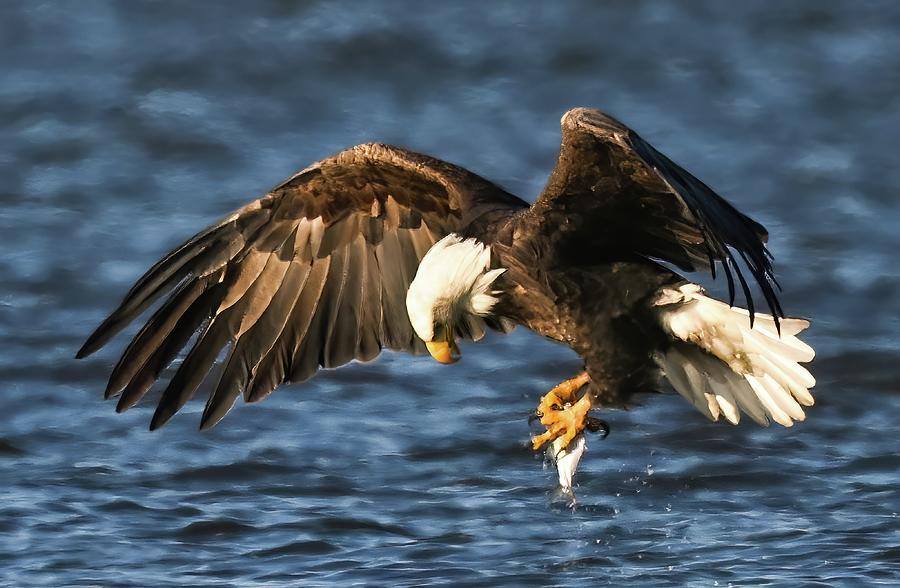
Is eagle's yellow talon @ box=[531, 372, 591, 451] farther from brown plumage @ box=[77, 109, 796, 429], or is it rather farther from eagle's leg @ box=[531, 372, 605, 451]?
brown plumage @ box=[77, 109, 796, 429]

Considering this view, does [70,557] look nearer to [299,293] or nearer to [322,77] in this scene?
[299,293]

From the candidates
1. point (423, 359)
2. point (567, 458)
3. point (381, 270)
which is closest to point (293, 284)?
point (381, 270)

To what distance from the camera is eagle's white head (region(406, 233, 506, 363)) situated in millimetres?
6070

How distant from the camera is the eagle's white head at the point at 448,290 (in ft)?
19.9

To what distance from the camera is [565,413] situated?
6344 millimetres

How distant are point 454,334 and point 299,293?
0.83m

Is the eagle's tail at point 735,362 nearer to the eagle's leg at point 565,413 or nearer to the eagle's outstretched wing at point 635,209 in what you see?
the eagle's outstretched wing at point 635,209

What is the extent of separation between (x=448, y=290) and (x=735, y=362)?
952mm

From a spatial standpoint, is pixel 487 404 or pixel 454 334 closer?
pixel 454 334

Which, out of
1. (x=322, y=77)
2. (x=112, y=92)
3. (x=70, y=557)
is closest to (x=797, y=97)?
(x=322, y=77)

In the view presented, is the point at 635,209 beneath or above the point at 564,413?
above

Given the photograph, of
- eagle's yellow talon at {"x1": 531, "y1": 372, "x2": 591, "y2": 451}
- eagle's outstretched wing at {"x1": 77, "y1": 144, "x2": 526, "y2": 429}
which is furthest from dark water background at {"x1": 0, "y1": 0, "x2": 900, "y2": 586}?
eagle's outstretched wing at {"x1": 77, "y1": 144, "x2": 526, "y2": 429}

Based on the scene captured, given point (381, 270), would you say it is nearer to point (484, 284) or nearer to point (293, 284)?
point (293, 284)

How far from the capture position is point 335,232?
22.7 ft
